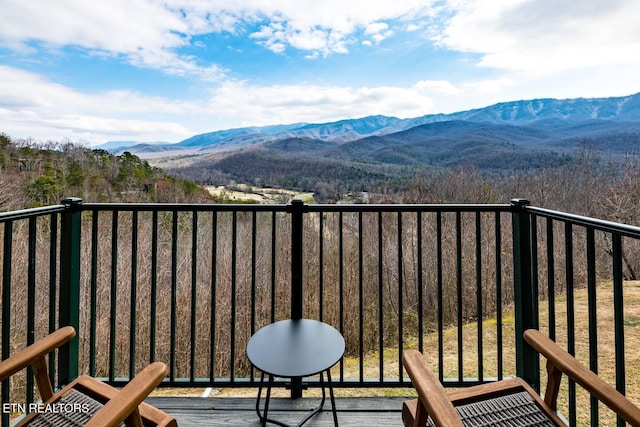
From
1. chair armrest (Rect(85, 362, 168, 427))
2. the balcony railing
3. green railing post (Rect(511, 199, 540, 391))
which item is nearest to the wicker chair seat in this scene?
chair armrest (Rect(85, 362, 168, 427))

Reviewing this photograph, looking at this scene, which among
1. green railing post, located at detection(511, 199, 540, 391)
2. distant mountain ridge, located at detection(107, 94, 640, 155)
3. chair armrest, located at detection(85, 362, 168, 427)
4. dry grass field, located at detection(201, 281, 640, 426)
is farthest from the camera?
distant mountain ridge, located at detection(107, 94, 640, 155)

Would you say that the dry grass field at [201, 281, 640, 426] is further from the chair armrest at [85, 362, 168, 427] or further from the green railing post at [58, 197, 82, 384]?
the chair armrest at [85, 362, 168, 427]

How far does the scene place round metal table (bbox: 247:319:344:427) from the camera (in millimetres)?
1341

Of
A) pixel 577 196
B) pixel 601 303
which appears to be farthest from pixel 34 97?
pixel 577 196

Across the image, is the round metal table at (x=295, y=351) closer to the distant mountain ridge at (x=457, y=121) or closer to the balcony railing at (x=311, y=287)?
the balcony railing at (x=311, y=287)

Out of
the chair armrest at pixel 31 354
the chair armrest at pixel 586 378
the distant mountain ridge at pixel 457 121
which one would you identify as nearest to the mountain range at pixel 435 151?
the distant mountain ridge at pixel 457 121

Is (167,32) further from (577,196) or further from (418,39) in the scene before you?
(577,196)

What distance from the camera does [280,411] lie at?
183cm

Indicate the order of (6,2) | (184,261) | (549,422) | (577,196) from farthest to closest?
(577,196) < (184,261) < (6,2) < (549,422)

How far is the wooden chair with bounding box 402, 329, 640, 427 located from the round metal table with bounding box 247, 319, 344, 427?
384 mm

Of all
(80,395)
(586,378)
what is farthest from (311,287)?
(586,378)

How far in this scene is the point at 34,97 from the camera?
879 cm

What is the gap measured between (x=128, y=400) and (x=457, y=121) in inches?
1746

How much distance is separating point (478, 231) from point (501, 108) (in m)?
57.8
